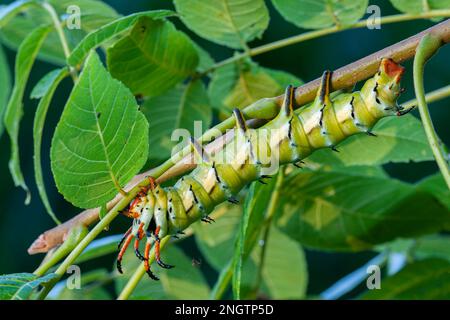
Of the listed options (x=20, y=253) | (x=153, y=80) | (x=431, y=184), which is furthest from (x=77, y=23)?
(x=20, y=253)

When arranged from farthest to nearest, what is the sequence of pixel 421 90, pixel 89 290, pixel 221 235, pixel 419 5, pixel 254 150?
1. pixel 221 235
2. pixel 89 290
3. pixel 419 5
4. pixel 254 150
5. pixel 421 90

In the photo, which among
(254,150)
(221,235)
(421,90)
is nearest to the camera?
(421,90)

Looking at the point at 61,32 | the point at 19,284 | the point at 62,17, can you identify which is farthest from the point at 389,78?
the point at 62,17

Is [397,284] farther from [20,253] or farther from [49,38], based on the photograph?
[20,253]

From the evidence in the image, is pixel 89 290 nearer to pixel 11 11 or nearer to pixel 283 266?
pixel 283 266

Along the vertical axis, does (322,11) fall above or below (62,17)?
below

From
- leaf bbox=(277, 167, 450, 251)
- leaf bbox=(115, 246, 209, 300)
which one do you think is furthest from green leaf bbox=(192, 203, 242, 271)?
leaf bbox=(277, 167, 450, 251)
